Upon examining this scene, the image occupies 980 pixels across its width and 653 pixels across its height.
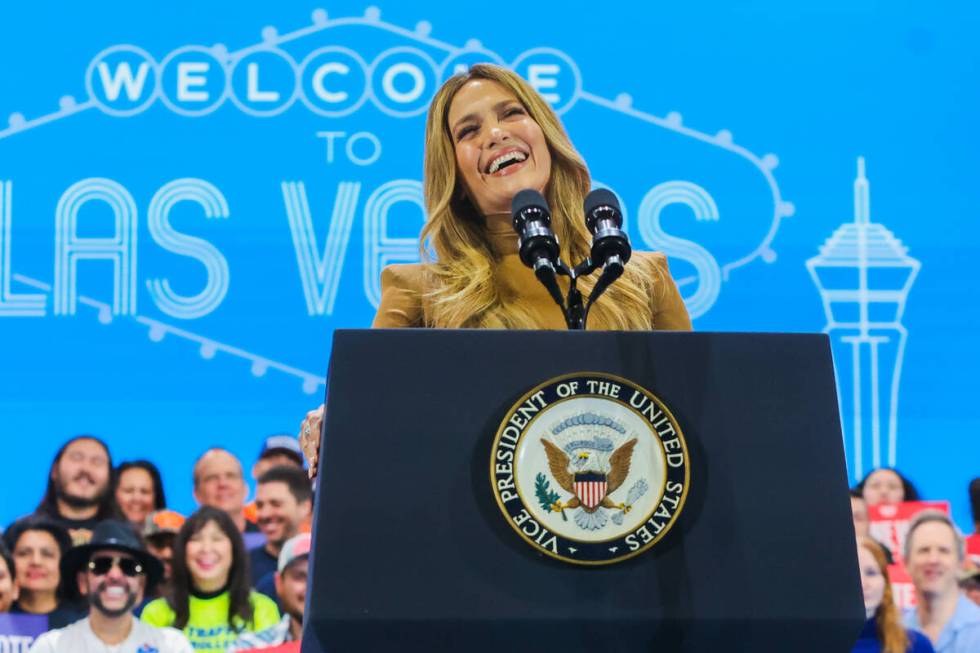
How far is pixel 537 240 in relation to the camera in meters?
1.67

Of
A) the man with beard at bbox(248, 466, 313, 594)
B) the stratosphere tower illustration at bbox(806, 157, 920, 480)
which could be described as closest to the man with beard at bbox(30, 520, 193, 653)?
the man with beard at bbox(248, 466, 313, 594)

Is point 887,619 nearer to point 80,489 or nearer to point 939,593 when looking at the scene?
point 939,593

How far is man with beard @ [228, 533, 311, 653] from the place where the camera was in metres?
4.59

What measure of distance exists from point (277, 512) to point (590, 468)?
3395 millimetres

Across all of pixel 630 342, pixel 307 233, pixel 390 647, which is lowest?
pixel 390 647

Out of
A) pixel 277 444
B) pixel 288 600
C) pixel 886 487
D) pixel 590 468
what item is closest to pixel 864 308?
pixel 886 487

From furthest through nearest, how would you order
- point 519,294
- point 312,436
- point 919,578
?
1. point 919,578
2. point 519,294
3. point 312,436

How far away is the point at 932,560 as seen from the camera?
4816 millimetres

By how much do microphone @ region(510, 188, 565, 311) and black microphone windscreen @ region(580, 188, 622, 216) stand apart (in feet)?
0.19

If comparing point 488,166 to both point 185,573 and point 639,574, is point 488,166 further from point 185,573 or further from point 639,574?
point 185,573

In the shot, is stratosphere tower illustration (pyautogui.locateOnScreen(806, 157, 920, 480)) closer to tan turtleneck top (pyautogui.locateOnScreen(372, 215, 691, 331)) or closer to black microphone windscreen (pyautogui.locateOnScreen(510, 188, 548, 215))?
tan turtleneck top (pyautogui.locateOnScreen(372, 215, 691, 331))

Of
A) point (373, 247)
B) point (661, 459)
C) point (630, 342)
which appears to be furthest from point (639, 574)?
point (373, 247)

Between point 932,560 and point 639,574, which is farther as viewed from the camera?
point 932,560

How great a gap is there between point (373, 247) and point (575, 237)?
2.43m
